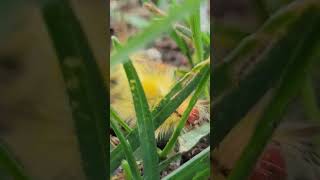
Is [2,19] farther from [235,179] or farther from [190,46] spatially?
[190,46]

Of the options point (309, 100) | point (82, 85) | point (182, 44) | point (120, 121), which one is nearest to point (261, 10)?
point (309, 100)

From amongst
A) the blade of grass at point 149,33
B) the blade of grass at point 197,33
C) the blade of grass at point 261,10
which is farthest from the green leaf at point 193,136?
the blade of grass at point 261,10

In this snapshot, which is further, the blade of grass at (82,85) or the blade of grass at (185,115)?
the blade of grass at (185,115)

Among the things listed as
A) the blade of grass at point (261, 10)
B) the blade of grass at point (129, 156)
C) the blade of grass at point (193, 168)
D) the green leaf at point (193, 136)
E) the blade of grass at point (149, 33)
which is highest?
the blade of grass at point (261, 10)

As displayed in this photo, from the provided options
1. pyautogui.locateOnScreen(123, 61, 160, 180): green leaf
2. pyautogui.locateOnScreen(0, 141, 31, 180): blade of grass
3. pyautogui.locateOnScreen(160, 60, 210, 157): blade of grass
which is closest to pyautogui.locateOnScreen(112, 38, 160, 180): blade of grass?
pyautogui.locateOnScreen(123, 61, 160, 180): green leaf

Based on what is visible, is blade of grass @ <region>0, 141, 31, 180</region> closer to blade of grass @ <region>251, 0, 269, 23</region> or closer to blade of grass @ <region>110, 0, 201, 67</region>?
blade of grass @ <region>110, 0, 201, 67</region>

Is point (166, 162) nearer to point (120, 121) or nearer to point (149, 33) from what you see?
point (120, 121)

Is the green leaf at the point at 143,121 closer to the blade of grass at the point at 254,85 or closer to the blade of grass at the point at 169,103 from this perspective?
the blade of grass at the point at 169,103

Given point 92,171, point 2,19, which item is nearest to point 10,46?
point 2,19
